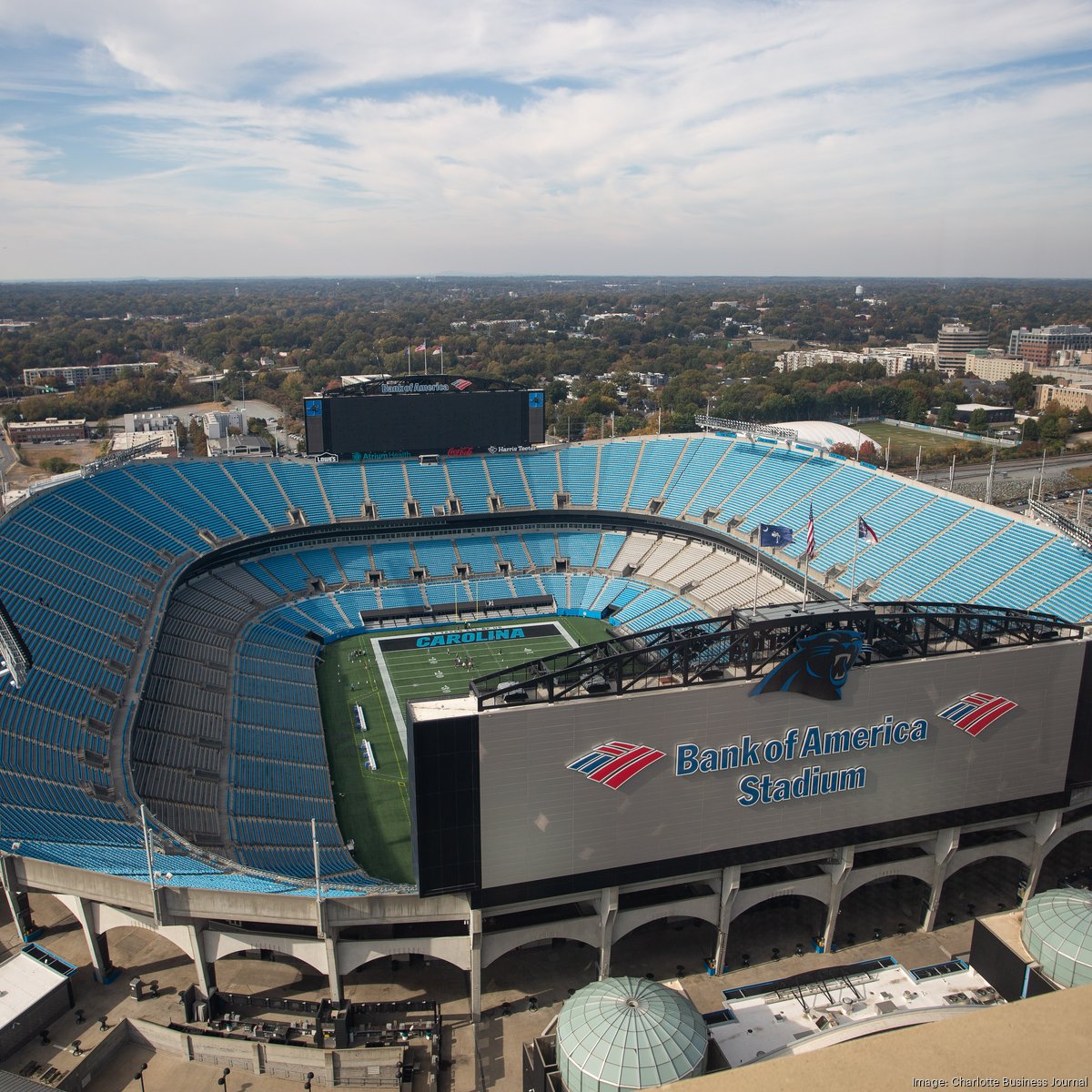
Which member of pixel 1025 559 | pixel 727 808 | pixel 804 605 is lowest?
pixel 727 808

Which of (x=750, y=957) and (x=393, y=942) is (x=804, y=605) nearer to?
(x=750, y=957)

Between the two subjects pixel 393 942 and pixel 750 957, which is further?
pixel 750 957

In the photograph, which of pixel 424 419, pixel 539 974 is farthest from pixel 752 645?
pixel 424 419

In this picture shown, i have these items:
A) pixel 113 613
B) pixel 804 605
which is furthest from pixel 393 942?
pixel 113 613

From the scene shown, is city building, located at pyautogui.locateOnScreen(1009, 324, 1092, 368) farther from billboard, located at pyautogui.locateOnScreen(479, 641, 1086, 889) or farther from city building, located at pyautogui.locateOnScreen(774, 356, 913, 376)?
billboard, located at pyautogui.locateOnScreen(479, 641, 1086, 889)

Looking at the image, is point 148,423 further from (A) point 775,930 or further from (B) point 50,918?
(A) point 775,930

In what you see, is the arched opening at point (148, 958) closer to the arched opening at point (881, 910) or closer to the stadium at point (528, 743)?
the stadium at point (528, 743)

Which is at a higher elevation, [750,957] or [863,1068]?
[863,1068]

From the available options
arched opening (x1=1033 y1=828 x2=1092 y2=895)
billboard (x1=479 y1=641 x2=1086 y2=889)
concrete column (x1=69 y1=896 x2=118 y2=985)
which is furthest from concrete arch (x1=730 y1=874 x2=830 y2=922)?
concrete column (x1=69 y1=896 x2=118 y2=985)
